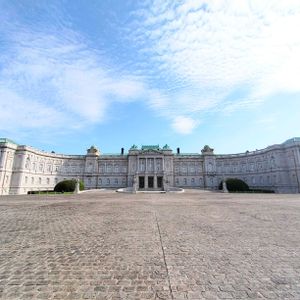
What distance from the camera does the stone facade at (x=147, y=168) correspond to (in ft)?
205

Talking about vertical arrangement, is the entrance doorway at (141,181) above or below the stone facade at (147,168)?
below

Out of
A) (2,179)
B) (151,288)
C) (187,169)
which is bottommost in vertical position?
(151,288)

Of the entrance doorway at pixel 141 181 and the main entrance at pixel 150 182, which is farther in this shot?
the entrance doorway at pixel 141 181

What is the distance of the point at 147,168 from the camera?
7838cm

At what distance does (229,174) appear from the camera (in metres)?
78.5

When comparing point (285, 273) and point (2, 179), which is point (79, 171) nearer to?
point (2, 179)

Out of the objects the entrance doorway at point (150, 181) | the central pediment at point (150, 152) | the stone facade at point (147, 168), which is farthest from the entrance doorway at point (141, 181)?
the central pediment at point (150, 152)

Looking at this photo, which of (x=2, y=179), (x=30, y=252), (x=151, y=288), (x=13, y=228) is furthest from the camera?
(x=2, y=179)

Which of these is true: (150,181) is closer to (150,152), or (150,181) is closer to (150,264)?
(150,152)

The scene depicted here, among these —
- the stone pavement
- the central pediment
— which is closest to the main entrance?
the central pediment

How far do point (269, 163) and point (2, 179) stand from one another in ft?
262

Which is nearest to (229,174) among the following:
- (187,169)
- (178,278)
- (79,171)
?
(187,169)

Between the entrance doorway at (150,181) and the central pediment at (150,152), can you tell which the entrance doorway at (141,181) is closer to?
the entrance doorway at (150,181)

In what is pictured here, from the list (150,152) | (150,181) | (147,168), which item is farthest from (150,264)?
(150,152)
